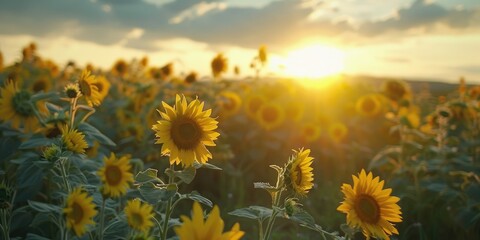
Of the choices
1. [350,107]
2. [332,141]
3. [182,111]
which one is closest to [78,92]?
[182,111]

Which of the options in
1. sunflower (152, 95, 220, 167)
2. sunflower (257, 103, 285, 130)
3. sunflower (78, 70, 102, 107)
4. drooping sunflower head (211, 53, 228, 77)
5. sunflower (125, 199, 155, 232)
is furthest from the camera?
drooping sunflower head (211, 53, 228, 77)

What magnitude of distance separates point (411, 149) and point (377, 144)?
198 centimetres

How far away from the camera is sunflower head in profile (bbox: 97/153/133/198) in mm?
1945

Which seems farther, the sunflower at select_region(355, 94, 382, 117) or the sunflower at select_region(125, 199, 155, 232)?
the sunflower at select_region(355, 94, 382, 117)

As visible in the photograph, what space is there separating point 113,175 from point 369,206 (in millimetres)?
1092

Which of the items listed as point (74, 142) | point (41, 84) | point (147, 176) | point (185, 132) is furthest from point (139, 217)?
point (41, 84)

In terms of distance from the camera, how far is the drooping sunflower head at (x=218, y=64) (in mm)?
6547

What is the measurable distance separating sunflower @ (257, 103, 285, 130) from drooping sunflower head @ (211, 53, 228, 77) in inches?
35.4

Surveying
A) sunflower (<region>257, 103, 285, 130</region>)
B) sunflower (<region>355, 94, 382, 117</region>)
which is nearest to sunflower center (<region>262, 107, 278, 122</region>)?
sunflower (<region>257, 103, 285, 130</region>)

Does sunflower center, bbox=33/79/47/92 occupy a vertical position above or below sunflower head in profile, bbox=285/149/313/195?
above

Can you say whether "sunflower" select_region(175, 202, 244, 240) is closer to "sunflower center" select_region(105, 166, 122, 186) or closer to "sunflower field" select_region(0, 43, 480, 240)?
"sunflower field" select_region(0, 43, 480, 240)

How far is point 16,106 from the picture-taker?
Answer: 10.7ft

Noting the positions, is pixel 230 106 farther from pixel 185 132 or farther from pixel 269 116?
Result: pixel 185 132

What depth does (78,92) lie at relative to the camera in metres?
2.88
